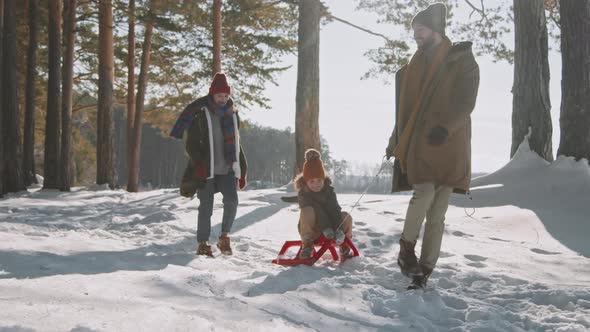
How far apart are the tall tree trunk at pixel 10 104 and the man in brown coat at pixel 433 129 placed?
9.89m

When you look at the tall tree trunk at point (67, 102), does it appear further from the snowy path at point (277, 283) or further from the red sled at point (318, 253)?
the red sled at point (318, 253)

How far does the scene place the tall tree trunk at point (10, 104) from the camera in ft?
34.3

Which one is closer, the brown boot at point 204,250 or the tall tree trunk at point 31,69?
the brown boot at point 204,250

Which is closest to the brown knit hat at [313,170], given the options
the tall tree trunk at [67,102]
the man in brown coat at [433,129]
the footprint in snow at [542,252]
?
the man in brown coat at [433,129]

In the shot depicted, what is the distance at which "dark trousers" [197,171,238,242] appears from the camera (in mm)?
4504

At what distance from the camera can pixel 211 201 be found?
4578 mm

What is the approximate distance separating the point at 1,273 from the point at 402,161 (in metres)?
2.64

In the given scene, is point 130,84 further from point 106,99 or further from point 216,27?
point 216,27

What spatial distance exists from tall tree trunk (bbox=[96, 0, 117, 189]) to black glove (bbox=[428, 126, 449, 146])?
39.6ft

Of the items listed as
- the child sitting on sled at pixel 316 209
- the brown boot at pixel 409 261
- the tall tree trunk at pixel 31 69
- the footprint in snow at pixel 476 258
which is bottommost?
the footprint in snow at pixel 476 258

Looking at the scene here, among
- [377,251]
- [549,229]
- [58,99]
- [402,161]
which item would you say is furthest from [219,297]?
[58,99]

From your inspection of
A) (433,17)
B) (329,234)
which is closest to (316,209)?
(329,234)

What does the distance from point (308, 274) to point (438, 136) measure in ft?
4.46

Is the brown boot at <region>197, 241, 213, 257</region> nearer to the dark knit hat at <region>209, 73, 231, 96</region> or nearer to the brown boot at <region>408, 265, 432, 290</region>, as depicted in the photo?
the dark knit hat at <region>209, 73, 231, 96</region>
